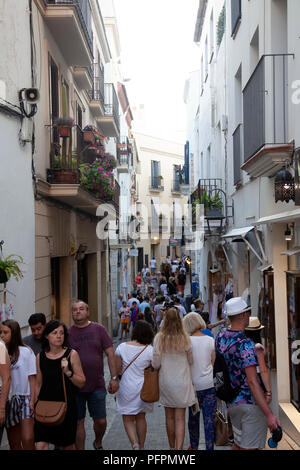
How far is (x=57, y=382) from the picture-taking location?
553 centimetres

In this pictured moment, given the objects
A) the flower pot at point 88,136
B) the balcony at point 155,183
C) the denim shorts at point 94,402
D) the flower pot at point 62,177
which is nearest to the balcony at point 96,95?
the flower pot at point 88,136

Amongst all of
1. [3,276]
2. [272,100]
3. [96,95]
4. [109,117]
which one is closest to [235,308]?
[3,276]

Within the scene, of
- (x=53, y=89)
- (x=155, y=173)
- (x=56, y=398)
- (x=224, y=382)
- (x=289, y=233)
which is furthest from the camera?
(x=155, y=173)

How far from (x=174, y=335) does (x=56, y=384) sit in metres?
1.46

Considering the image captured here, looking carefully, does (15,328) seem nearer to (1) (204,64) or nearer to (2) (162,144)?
(1) (204,64)

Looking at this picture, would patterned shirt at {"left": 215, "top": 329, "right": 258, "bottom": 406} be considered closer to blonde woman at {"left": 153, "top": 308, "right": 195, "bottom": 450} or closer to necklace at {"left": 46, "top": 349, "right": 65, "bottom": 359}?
blonde woman at {"left": 153, "top": 308, "right": 195, "bottom": 450}

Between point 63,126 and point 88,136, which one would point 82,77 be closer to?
point 88,136

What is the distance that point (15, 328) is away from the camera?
20.1 feet

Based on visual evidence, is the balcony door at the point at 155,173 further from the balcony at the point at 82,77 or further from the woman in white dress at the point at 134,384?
the woman in white dress at the point at 134,384

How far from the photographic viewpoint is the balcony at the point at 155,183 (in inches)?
2057

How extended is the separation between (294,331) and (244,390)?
130 inches

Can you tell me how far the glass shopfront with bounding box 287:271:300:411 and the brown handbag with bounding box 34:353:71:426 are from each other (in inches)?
149

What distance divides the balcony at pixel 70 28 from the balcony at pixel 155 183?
1496 inches
